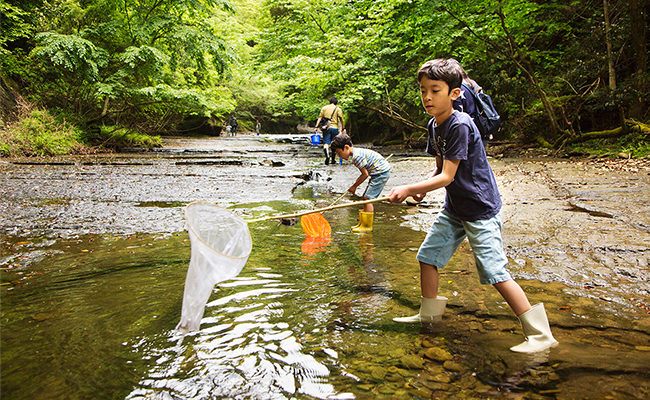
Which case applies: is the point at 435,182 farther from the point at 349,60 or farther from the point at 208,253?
the point at 349,60

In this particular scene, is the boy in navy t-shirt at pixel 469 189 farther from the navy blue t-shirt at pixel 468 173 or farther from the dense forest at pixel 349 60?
the dense forest at pixel 349 60

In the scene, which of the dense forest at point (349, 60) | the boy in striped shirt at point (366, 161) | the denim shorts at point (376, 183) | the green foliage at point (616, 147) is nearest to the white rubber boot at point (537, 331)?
the boy in striped shirt at point (366, 161)

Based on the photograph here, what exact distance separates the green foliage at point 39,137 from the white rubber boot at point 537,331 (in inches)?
592

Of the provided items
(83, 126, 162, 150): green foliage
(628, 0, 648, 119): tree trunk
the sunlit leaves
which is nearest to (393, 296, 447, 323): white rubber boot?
(628, 0, 648, 119): tree trunk

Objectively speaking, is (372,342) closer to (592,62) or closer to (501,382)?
(501,382)

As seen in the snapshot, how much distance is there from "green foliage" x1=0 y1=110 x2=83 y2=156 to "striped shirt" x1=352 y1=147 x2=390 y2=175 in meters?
12.2

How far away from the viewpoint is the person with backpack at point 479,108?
11.3 ft

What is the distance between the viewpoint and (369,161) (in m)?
5.77

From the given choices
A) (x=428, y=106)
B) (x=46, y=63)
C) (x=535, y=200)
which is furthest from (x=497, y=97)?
(x=46, y=63)

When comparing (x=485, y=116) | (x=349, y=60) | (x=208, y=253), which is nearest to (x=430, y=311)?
(x=208, y=253)

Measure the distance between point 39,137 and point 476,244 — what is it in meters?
15.4

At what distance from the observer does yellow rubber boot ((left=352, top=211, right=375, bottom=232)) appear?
16.5 feet

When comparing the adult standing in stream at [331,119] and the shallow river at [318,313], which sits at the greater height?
the adult standing in stream at [331,119]

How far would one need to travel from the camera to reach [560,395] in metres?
1.80
